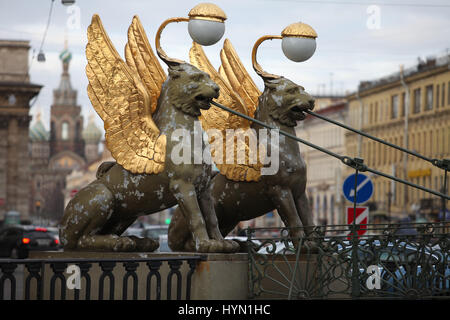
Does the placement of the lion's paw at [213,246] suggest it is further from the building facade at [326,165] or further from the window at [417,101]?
the building facade at [326,165]

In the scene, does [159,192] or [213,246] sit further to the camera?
[159,192]

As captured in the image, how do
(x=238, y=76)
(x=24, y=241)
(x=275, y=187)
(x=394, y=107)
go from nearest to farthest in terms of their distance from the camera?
(x=275, y=187) → (x=238, y=76) → (x=24, y=241) → (x=394, y=107)

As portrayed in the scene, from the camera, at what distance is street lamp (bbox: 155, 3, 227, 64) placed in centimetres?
1229

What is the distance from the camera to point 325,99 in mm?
113625

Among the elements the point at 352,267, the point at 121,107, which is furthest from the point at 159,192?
the point at 352,267

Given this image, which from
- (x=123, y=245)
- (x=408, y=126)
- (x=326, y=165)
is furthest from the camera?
(x=326, y=165)

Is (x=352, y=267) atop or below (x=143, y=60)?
below

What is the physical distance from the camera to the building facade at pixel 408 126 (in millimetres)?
75375

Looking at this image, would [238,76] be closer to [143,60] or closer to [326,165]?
[143,60]

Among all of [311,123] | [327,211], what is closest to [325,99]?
[311,123]

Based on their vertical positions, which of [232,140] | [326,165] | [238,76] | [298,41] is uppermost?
[326,165]

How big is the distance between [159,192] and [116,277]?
0.96 m

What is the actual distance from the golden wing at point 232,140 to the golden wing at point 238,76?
336mm

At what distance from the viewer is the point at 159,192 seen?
12.2m
